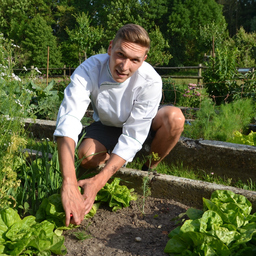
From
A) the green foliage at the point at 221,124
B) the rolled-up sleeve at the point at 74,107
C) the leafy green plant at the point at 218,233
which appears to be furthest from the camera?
the green foliage at the point at 221,124

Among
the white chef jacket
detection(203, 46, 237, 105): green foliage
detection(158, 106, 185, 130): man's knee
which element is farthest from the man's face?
detection(203, 46, 237, 105): green foliage

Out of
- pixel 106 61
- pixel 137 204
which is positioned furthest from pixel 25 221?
pixel 106 61

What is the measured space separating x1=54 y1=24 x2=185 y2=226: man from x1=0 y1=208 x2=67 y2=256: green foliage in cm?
14

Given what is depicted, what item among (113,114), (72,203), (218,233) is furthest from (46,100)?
(218,233)

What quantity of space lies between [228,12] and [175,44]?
493 inches

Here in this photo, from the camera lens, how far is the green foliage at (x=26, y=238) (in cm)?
141

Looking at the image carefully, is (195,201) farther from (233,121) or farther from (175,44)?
(175,44)

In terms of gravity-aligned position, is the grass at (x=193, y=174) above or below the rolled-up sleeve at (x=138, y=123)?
below

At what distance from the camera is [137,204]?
210cm

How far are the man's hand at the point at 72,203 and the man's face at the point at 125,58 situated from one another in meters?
0.89

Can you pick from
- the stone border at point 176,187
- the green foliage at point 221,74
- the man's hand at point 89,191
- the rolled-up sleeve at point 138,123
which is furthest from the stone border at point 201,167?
the green foliage at point 221,74

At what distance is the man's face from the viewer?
194cm

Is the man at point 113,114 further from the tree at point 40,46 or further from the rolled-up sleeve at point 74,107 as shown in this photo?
the tree at point 40,46

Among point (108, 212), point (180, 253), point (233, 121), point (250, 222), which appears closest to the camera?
point (180, 253)
